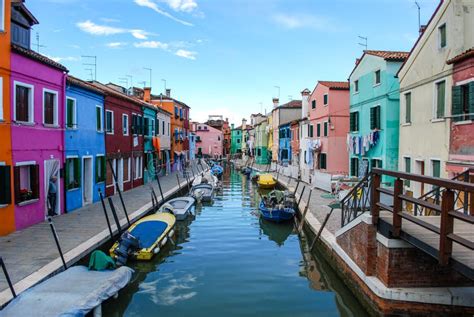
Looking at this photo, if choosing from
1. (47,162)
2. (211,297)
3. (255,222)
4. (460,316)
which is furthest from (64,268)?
(255,222)

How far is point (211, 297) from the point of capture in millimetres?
9883

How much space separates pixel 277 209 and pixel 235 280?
25.8 feet

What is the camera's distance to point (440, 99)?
48.1 ft

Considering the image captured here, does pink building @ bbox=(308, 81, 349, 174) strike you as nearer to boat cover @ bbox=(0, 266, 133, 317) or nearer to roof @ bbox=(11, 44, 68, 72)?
roof @ bbox=(11, 44, 68, 72)

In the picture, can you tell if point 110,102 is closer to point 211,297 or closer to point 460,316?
point 211,297

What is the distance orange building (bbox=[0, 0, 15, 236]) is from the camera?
40.3ft

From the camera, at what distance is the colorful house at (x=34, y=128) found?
1308cm

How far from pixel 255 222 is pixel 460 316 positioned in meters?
12.4

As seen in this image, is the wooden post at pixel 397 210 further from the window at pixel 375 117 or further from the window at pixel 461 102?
the window at pixel 375 117

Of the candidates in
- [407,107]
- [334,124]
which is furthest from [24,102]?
[334,124]

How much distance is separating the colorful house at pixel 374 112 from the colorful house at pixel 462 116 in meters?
6.76

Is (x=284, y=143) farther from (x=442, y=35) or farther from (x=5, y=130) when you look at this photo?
(x=5, y=130)

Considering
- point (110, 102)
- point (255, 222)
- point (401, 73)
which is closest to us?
point (401, 73)

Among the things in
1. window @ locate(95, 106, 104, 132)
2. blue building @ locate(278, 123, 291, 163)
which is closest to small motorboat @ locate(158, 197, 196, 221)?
window @ locate(95, 106, 104, 132)
